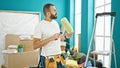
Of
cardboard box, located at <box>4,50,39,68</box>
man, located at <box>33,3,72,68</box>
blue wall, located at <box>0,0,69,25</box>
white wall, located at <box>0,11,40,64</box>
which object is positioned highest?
blue wall, located at <box>0,0,69,25</box>

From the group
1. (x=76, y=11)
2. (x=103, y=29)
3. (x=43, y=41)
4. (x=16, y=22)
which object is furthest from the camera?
(x=76, y=11)

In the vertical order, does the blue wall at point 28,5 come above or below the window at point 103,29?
above

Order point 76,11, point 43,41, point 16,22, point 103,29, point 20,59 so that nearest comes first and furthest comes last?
point 43,41
point 20,59
point 103,29
point 16,22
point 76,11

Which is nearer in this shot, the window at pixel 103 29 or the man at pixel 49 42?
the man at pixel 49 42

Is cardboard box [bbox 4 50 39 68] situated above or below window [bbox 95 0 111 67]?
below

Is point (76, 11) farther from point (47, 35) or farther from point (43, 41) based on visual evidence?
point (43, 41)

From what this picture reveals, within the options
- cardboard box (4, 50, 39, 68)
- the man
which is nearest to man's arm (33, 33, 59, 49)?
the man

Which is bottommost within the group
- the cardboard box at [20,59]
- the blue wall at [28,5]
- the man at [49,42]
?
the cardboard box at [20,59]

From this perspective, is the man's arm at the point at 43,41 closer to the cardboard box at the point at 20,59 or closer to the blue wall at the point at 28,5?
the cardboard box at the point at 20,59

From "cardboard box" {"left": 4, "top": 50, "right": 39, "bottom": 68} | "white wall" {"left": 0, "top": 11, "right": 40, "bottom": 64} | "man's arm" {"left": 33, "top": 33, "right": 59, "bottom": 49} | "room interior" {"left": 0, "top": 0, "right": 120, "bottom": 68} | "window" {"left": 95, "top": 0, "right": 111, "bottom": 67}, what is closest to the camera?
"man's arm" {"left": 33, "top": 33, "right": 59, "bottom": 49}

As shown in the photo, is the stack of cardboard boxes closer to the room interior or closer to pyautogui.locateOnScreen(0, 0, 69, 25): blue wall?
the room interior

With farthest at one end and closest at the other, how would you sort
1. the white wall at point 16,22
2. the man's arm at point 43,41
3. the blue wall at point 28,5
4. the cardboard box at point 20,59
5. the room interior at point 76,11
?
the blue wall at point 28,5 < the white wall at point 16,22 < the room interior at point 76,11 < the cardboard box at point 20,59 < the man's arm at point 43,41

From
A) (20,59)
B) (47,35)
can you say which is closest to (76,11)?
(20,59)

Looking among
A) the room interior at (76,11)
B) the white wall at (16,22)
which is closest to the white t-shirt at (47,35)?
the room interior at (76,11)
